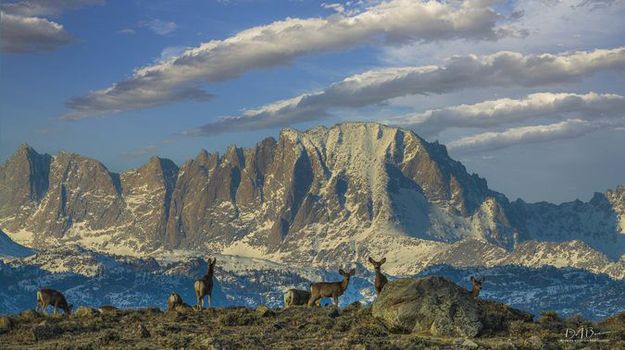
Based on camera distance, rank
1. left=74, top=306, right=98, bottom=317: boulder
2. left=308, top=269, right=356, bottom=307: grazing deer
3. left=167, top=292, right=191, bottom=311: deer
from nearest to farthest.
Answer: left=74, top=306, right=98, bottom=317: boulder → left=308, top=269, right=356, bottom=307: grazing deer → left=167, top=292, right=191, bottom=311: deer

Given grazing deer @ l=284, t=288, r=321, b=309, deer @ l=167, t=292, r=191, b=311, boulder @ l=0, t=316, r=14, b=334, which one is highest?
boulder @ l=0, t=316, r=14, b=334

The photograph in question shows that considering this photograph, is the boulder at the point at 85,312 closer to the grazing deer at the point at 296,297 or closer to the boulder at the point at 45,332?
the boulder at the point at 45,332

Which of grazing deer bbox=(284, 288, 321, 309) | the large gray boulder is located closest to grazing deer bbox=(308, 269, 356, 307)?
grazing deer bbox=(284, 288, 321, 309)

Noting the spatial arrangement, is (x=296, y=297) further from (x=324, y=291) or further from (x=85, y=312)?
(x=85, y=312)

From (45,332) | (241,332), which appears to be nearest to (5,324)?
(45,332)

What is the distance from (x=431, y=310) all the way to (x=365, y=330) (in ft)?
12.9

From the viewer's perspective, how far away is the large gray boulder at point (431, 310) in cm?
4634

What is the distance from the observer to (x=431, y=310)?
47.2 metres

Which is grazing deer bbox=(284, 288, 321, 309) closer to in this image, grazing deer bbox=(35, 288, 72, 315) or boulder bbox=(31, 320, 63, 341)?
grazing deer bbox=(35, 288, 72, 315)

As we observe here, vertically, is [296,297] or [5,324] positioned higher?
[5,324]

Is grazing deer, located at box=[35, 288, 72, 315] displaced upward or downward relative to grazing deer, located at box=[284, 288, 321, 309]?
upward

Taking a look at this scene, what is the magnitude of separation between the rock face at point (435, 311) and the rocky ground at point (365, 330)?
0.05m

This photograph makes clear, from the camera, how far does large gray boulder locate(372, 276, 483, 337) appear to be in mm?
46344

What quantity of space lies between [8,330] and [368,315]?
22.5 meters
